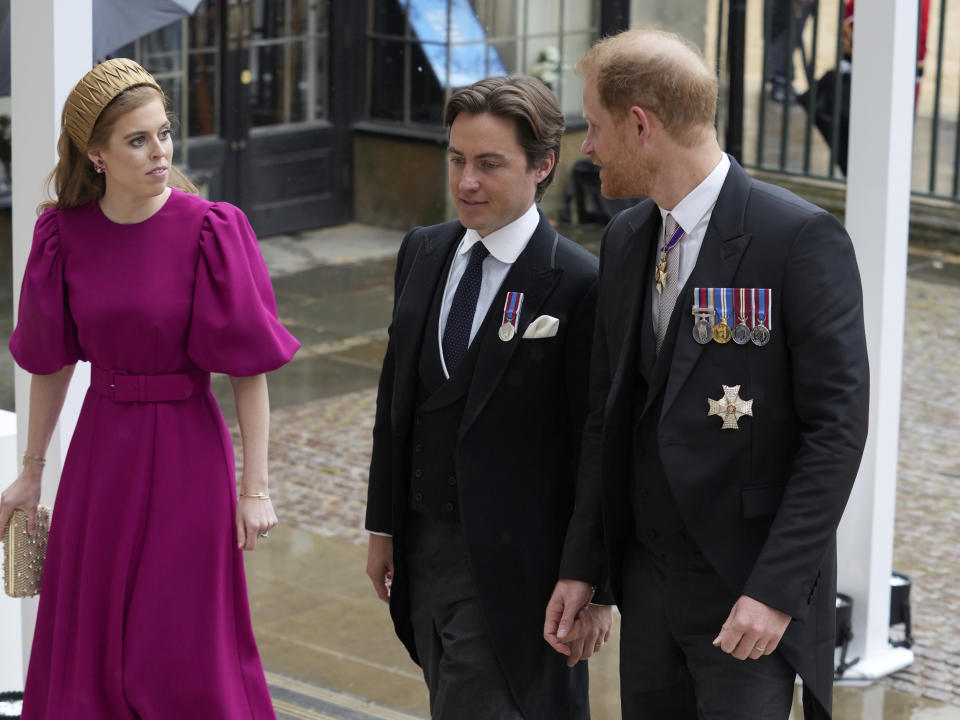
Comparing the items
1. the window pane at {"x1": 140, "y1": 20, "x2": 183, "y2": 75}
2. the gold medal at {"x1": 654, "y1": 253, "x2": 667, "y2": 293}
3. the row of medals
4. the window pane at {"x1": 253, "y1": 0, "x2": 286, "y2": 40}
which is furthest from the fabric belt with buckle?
the window pane at {"x1": 253, "y1": 0, "x2": 286, "y2": 40}

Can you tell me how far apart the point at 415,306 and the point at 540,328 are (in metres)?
0.31

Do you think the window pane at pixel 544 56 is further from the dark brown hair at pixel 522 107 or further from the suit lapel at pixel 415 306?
the dark brown hair at pixel 522 107

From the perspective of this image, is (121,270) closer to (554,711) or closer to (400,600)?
(400,600)

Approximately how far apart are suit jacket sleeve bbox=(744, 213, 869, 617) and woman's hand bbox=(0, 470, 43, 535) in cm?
168

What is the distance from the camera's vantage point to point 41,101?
13.3 feet

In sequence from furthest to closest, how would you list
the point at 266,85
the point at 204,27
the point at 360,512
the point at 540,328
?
the point at 266,85 → the point at 204,27 → the point at 360,512 → the point at 540,328

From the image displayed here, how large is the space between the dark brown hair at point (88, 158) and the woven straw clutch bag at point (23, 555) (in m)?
0.72

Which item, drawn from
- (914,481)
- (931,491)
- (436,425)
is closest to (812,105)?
(914,481)

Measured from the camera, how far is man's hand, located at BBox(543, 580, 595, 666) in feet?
10.4

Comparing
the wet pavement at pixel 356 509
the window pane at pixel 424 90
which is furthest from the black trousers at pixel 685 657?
the window pane at pixel 424 90

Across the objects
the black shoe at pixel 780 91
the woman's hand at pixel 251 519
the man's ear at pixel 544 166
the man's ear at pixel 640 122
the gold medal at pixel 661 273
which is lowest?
the woman's hand at pixel 251 519

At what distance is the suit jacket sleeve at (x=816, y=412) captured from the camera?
2.82 meters

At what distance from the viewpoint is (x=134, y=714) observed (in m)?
3.56

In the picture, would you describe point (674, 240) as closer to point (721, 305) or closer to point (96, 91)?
point (721, 305)
